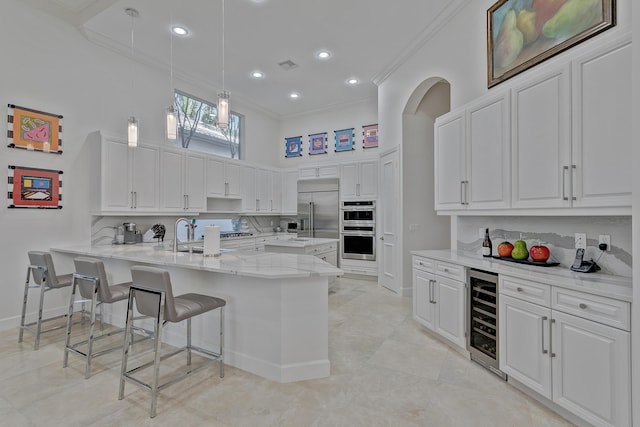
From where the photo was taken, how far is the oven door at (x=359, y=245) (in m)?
5.89

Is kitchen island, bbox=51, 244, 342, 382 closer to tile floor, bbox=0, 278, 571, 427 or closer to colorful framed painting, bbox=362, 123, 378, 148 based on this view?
tile floor, bbox=0, 278, 571, 427

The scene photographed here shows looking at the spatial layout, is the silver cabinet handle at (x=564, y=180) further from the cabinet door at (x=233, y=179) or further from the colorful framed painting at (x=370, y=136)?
the cabinet door at (x=233, y=179)

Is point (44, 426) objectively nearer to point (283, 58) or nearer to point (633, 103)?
point (633, 103)

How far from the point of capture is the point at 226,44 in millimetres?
4383

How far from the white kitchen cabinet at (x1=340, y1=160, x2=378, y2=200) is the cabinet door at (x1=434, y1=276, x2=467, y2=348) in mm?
2999

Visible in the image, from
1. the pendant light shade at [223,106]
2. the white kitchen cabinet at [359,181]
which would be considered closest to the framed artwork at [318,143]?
the white kitchen cabinet at [359,181]

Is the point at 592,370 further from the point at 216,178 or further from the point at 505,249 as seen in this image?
the point at 216,178

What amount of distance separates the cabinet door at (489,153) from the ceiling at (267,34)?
1.60 meters

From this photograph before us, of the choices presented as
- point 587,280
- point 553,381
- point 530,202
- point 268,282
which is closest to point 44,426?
point 268,282

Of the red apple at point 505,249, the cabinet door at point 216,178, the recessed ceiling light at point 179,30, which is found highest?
the recessed ceiling light at point 179,30

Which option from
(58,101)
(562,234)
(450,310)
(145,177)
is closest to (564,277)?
(562,234)

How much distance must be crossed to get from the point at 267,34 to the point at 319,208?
331 centimetres

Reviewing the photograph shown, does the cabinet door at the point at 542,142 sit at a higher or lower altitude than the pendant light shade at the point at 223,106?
lower

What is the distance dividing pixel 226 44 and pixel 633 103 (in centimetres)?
437
